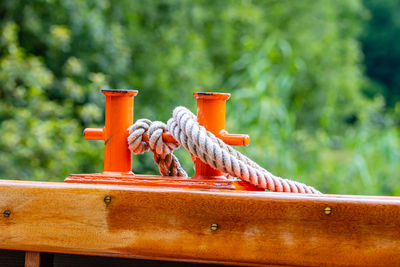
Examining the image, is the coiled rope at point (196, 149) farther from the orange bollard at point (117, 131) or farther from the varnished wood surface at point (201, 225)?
the varnished wood surface at point (201, 225)

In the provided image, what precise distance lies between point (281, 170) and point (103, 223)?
403cm

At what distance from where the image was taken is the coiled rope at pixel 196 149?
134 cm

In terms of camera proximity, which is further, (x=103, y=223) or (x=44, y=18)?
(x=44, y=18)

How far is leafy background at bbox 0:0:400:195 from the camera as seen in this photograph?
16.7ft

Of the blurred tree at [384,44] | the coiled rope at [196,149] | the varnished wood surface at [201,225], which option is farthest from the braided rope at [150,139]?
the blurred tree at [384,44]

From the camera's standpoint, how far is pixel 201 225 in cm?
116

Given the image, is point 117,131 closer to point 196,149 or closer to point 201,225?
point 196,149

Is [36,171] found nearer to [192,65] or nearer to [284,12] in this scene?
[192,65]

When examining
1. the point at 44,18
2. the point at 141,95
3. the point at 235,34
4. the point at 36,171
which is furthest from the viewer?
the point at 235,34

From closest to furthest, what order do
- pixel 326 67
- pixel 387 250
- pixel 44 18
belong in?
pixel 387 250 < pixel 44 18 < pixel 326 67

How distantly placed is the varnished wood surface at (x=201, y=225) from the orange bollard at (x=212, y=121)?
222 millimetres

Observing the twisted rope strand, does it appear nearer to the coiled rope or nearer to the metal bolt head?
the coiled rope

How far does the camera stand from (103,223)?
1194 millimetres

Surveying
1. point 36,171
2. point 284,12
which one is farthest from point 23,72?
point 284,12
